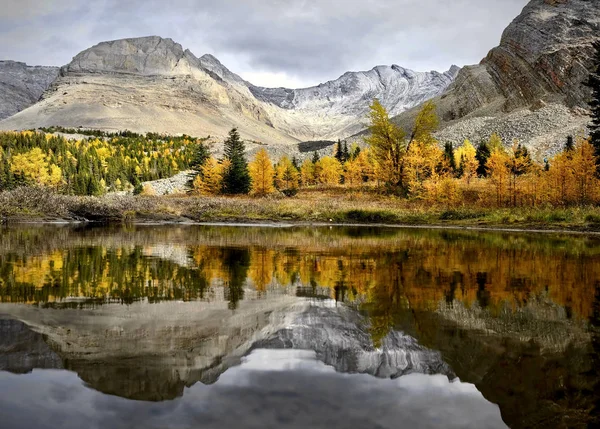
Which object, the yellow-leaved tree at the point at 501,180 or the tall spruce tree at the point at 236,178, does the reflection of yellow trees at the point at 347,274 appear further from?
the tall spruce tree at the point at 236,178

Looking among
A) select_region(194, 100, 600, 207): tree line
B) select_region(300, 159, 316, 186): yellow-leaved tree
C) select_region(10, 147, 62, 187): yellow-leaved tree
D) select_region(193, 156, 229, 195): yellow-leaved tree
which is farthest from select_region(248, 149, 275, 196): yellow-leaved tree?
select_region(10, 147, 62, 187): yellow-leaved tree

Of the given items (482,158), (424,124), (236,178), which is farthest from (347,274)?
(482,158)

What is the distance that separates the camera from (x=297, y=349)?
6586mm

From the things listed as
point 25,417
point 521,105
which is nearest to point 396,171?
point 25,417

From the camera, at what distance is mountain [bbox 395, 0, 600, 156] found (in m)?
121

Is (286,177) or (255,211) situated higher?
(286,177)

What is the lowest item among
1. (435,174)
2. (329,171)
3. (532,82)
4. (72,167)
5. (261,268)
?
(261,268)

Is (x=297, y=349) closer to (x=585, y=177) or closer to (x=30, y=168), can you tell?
(x=585, y=177)

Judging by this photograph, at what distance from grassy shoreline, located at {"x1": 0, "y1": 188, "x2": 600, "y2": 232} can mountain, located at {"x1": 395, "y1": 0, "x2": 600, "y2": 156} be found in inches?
2862

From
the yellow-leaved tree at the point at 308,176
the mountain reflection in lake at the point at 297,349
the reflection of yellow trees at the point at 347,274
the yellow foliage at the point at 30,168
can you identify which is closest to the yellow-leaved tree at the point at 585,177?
the reflection of yellow trees at the point at 347,274

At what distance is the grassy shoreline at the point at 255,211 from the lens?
40.7m

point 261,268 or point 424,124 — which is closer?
point 261,268

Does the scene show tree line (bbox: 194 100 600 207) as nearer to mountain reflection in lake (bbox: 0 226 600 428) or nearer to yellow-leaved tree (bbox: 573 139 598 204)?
yellow-leaved tree (bbox: 573 139 598 204)

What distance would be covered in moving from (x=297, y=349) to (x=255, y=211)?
42.2 m
